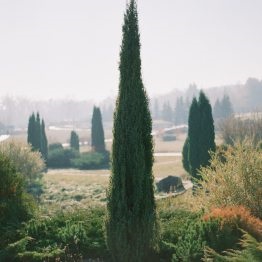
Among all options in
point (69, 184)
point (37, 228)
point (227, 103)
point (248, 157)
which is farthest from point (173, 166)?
point (227, 103)

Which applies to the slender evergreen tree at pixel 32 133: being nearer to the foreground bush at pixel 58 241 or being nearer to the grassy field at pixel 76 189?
the grassy field at pixel 76 189

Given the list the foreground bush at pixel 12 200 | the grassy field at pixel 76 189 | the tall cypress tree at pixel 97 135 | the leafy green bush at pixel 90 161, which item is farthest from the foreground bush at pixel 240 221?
the tall cypress tree at pixel 97 135

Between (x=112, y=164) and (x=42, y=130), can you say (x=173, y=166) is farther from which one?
(x=112, y=164)

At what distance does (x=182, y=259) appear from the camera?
30.6 ft

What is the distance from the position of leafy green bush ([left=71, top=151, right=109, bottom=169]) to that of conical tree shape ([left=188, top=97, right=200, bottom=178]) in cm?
2484

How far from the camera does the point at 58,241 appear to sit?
35.4 feet

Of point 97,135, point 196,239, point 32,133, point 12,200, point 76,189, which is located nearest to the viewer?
point 196,239

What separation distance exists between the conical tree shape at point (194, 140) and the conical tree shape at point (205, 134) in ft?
1.10

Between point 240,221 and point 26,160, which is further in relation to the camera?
point 26,160

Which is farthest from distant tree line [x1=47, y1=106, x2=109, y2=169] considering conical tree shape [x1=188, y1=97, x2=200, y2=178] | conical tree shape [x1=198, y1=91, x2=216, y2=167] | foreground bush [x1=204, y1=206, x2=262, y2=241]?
foreground bush [x1=204, y1=206, x2=262, y2=241]

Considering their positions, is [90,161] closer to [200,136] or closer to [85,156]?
[85,156]

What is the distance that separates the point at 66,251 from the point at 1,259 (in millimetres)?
1487

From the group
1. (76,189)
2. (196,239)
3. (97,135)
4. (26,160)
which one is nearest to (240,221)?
(196,239)

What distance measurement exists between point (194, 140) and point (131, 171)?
1011 inches
